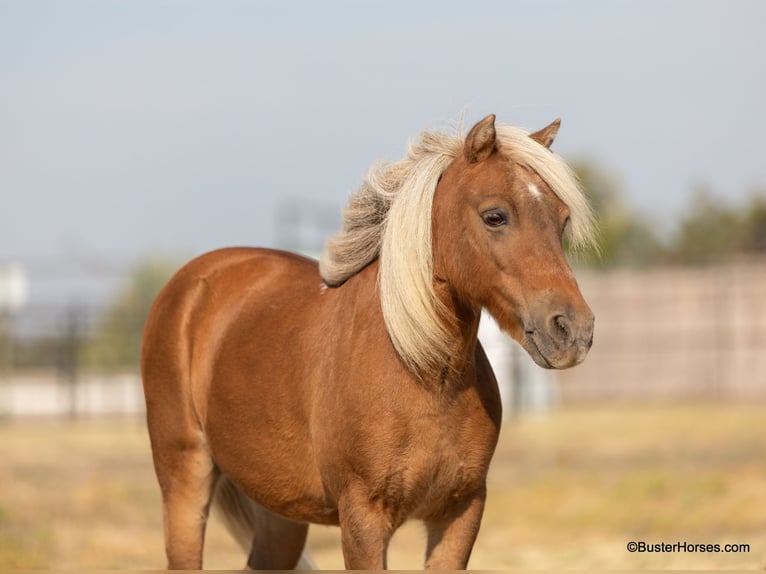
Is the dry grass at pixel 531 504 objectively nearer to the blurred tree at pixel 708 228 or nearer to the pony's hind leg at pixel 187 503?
the pony's hind leg at pixel 187 503

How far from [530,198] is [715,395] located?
90.7 ft

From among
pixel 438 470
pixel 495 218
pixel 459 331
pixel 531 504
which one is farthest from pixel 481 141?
pixel 531 504

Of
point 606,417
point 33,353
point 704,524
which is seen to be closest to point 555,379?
point 606,417

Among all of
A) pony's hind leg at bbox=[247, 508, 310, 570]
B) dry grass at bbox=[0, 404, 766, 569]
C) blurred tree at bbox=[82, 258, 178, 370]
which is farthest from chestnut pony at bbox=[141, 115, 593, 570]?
blurred tree at bbox=[82, 258, 178, 370]

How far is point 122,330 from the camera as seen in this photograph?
29.2 meters

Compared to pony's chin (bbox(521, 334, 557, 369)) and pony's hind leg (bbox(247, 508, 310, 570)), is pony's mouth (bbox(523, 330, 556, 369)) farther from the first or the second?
pony's hind leg (bbox(247, 508, 310, 570))

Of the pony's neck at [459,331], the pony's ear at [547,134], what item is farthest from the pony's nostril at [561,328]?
the pony's ear at [547,134]

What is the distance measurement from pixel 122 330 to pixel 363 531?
84.4ft

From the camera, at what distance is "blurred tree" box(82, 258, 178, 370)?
24.8 metres

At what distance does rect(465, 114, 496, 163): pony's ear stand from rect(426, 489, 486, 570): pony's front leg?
1.33 m

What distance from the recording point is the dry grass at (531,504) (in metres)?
8.52

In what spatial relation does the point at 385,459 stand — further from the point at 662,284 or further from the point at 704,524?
the point at 662,284

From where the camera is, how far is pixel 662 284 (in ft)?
103

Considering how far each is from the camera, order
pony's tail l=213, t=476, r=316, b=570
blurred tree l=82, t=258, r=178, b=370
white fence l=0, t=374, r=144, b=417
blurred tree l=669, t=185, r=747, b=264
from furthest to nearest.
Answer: blurred tree l=669, t=185, r=747, b=264, white fence l=0, t=374, r=144, b=417, blurred tree l=82, t=258, r=178, b=370, pony's tail l=213, t=476, r=316, b=570
